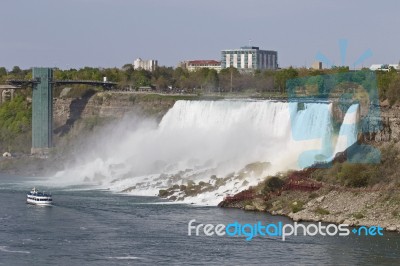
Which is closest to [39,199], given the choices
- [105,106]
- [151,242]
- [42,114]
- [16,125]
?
[151,242]

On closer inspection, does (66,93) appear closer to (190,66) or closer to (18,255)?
(18,255)

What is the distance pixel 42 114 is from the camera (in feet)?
251

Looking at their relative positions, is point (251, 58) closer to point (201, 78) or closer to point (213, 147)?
point (201, 78)

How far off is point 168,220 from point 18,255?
30.5ft

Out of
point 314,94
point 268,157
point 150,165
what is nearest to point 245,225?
point 268,157

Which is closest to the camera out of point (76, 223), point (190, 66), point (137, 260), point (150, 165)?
point (137, 260)

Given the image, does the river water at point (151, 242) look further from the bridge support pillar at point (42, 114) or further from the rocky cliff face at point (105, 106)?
the bridge support pillar at point (42, 114)

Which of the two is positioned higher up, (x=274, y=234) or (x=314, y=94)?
(x=314, y=94)

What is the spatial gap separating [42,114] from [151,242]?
41.8m

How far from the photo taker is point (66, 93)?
84.2m

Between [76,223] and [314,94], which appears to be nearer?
[76,223]

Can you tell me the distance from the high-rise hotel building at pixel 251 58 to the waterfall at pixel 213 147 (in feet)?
288

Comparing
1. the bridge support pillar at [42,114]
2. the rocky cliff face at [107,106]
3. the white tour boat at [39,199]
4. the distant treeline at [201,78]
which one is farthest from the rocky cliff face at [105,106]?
the white tour boat at [39,199]

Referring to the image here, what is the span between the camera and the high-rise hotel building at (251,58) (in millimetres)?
158250
